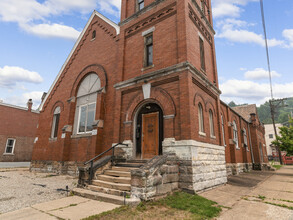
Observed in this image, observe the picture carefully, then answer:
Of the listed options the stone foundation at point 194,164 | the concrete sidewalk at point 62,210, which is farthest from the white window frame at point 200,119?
the concrete sidewalk at point 62,210

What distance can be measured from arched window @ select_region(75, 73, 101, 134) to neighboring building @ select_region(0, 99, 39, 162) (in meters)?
15.4

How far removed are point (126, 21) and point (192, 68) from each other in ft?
20.5

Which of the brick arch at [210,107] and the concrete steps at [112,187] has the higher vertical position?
the brick arch at [210,107]

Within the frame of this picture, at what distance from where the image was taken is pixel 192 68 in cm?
888

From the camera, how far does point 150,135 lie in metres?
9.43

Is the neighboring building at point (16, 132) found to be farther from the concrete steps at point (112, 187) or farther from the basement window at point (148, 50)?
the basement window at point (148, 50)

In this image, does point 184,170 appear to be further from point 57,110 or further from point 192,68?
point 57,110

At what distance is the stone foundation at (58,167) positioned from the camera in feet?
42.0

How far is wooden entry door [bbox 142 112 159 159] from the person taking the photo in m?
9.14

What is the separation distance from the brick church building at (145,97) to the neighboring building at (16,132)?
33.0ft

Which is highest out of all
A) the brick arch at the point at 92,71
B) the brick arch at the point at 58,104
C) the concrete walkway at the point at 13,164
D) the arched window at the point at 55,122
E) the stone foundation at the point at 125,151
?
the brick arch at the point at 92,71

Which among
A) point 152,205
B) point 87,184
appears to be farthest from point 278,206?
point 87,184

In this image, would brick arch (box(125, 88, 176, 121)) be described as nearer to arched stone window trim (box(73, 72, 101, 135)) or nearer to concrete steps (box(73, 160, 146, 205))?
concrete steps (box(73, 160, 146, 205))

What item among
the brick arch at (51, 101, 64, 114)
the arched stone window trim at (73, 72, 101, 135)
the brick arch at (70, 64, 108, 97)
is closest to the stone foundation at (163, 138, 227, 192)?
the arched stone window trim at (73, 72, 101, 135)
